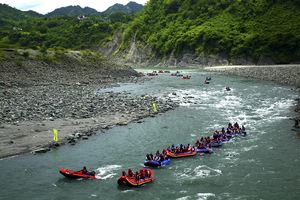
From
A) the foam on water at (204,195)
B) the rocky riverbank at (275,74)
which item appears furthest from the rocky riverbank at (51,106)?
the rocky riverbank at (275,74)

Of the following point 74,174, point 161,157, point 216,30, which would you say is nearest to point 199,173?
point 161,157

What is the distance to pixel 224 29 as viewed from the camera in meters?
143

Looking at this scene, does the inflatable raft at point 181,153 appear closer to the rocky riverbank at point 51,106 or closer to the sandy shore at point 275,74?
the rocky riverbank at point 51,106

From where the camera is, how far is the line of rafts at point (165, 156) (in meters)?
27.7

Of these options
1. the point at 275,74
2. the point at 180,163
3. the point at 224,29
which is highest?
the point at 224,29

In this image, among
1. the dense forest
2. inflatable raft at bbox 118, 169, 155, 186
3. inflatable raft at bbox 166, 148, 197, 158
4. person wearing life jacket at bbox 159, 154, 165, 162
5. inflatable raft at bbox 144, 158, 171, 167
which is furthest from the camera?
the dense forest

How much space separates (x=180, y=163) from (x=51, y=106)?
2820cm

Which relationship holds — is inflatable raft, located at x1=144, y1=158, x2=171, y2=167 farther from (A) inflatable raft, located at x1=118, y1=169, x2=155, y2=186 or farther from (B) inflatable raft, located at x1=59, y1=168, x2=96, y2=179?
(B) inflatable raft, located at x1=59, y1=168, x2=96, y2=179

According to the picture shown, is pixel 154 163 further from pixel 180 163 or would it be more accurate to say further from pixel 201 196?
pixel 201 196

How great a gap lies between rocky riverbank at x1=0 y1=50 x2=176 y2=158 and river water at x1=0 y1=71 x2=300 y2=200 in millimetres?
2707

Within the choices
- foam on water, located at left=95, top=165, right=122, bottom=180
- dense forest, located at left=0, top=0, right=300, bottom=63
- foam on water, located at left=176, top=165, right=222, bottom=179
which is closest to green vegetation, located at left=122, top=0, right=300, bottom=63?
dense forest, located at left=0, top=0, right=300, bottom=63

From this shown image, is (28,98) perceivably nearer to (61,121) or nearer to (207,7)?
(61,121)

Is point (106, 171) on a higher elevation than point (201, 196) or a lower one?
lower

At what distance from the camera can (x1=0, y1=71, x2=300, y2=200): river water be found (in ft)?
86.0
